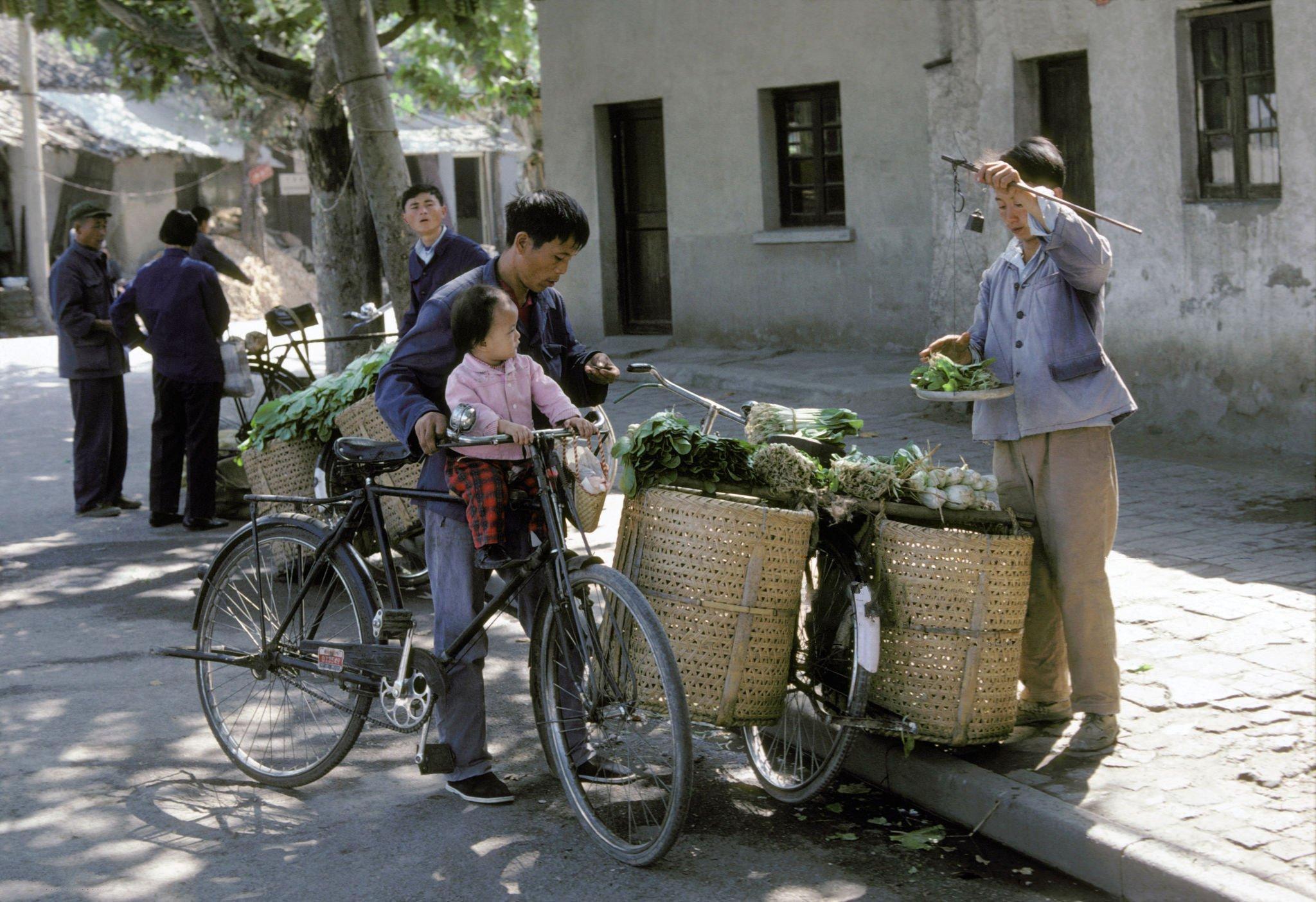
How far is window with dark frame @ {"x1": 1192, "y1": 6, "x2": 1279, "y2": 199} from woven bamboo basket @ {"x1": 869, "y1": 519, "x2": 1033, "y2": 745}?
623cm

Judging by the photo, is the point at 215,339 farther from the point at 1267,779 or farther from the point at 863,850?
the point at 1267,779

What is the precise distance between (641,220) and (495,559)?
1280cm

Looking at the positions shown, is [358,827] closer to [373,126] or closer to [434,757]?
[434,757]

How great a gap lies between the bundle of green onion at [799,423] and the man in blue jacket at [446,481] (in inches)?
31.5

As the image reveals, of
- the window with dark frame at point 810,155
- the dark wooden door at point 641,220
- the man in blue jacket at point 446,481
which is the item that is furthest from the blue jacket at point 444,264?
the dark wooden door at point 641,220

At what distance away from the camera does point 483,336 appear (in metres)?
4.47

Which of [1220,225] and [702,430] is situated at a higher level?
[1220,225]

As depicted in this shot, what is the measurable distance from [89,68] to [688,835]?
32.4 m

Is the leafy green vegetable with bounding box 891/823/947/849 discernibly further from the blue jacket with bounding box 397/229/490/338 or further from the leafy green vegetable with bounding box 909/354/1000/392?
the blue jacket with bounding box 397/229/490/338

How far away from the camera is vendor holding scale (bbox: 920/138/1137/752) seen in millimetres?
4641

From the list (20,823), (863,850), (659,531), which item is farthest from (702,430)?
(20,823)

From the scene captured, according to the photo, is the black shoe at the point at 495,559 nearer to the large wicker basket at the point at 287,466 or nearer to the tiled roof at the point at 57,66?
the large wicker basket at the point at 287,466

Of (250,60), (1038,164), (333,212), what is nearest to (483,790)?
(1038,164)

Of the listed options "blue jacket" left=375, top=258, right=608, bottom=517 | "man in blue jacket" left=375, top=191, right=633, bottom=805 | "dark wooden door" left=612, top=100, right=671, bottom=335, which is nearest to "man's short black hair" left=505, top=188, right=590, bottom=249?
"man in blue jacket" left=375, top=191, right=633, bottom=805
